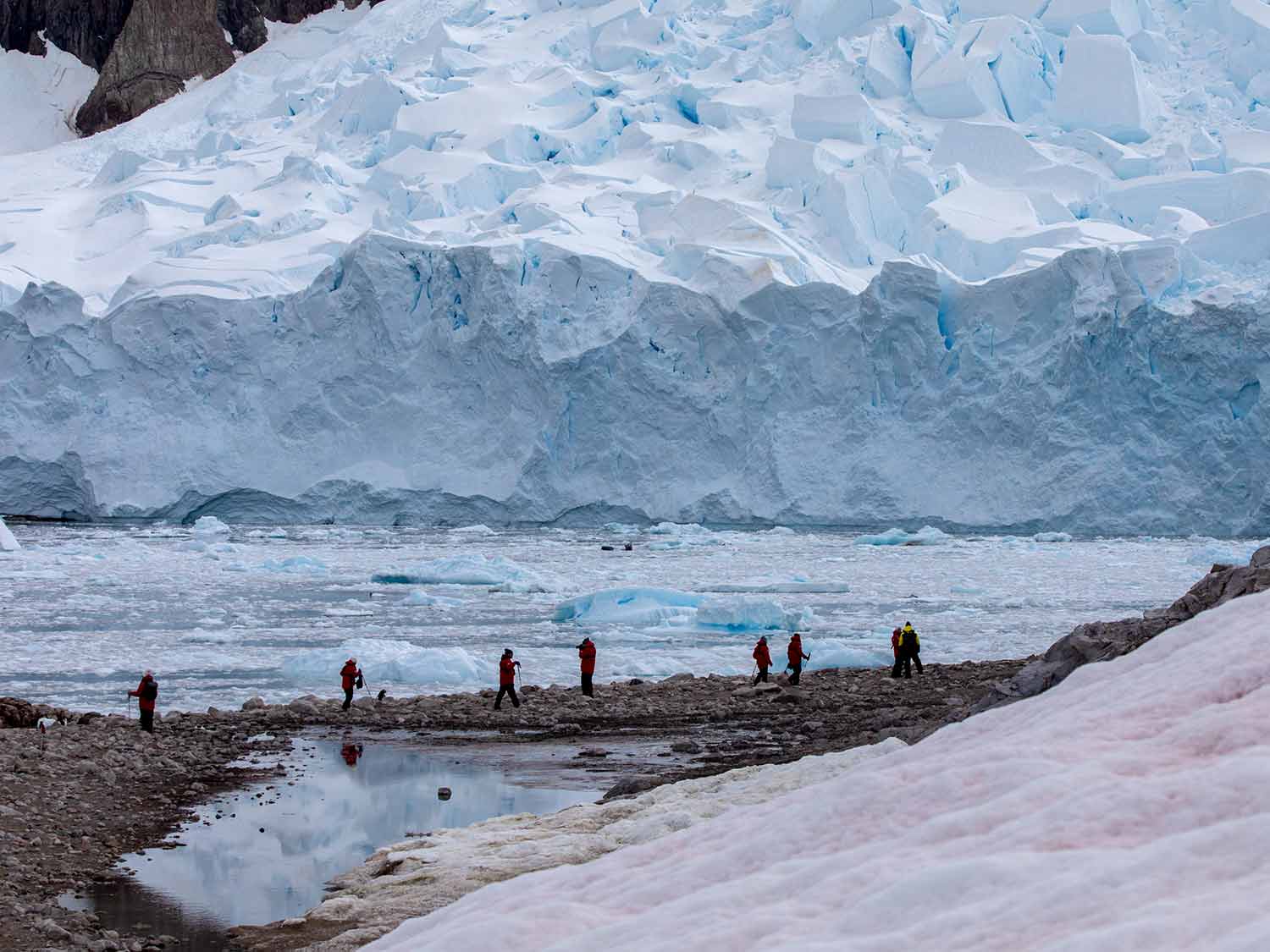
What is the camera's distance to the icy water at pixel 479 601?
12.1m

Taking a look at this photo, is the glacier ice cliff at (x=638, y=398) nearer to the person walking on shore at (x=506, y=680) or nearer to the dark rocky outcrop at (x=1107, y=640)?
the person walking on shore at (x=506, y=680)

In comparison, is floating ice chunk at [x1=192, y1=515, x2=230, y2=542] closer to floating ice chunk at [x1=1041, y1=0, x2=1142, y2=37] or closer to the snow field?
the snow field

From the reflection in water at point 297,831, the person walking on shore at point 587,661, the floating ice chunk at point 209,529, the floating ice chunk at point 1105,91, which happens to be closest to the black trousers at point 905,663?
the person walking on shore at point 587,661

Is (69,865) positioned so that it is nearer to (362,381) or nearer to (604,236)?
(362,381)

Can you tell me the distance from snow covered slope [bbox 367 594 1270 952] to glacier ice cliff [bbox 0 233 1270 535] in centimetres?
2245

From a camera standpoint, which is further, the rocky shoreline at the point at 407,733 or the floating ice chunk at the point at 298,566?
the floating ice chunk at the point at 298,566

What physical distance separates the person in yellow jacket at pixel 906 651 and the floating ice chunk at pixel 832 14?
28149 millimetres

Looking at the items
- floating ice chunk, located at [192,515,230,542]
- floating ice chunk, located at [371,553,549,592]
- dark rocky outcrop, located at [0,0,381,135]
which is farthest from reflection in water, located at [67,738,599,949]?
dark rocky outcrop, located at [0,0,381,135]

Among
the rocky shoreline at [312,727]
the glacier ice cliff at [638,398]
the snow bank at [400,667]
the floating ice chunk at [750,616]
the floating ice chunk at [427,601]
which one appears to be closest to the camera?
the rocky shoreline at [312,727]

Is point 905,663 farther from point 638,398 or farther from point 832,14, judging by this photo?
point 832,14

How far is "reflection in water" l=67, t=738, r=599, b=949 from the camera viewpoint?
17.8ft

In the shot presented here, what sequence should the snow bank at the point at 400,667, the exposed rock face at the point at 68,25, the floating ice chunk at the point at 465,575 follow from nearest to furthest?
the snow bank at the point at 400,667 → the floating ice chunk at the point at 465,575 → the exposed rock face at the point at 68,25

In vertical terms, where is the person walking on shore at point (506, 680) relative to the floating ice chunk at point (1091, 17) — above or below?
below

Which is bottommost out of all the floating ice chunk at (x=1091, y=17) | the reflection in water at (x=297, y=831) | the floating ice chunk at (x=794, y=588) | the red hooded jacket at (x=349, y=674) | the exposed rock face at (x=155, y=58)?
the reflection in water at (x=297, y=831)
